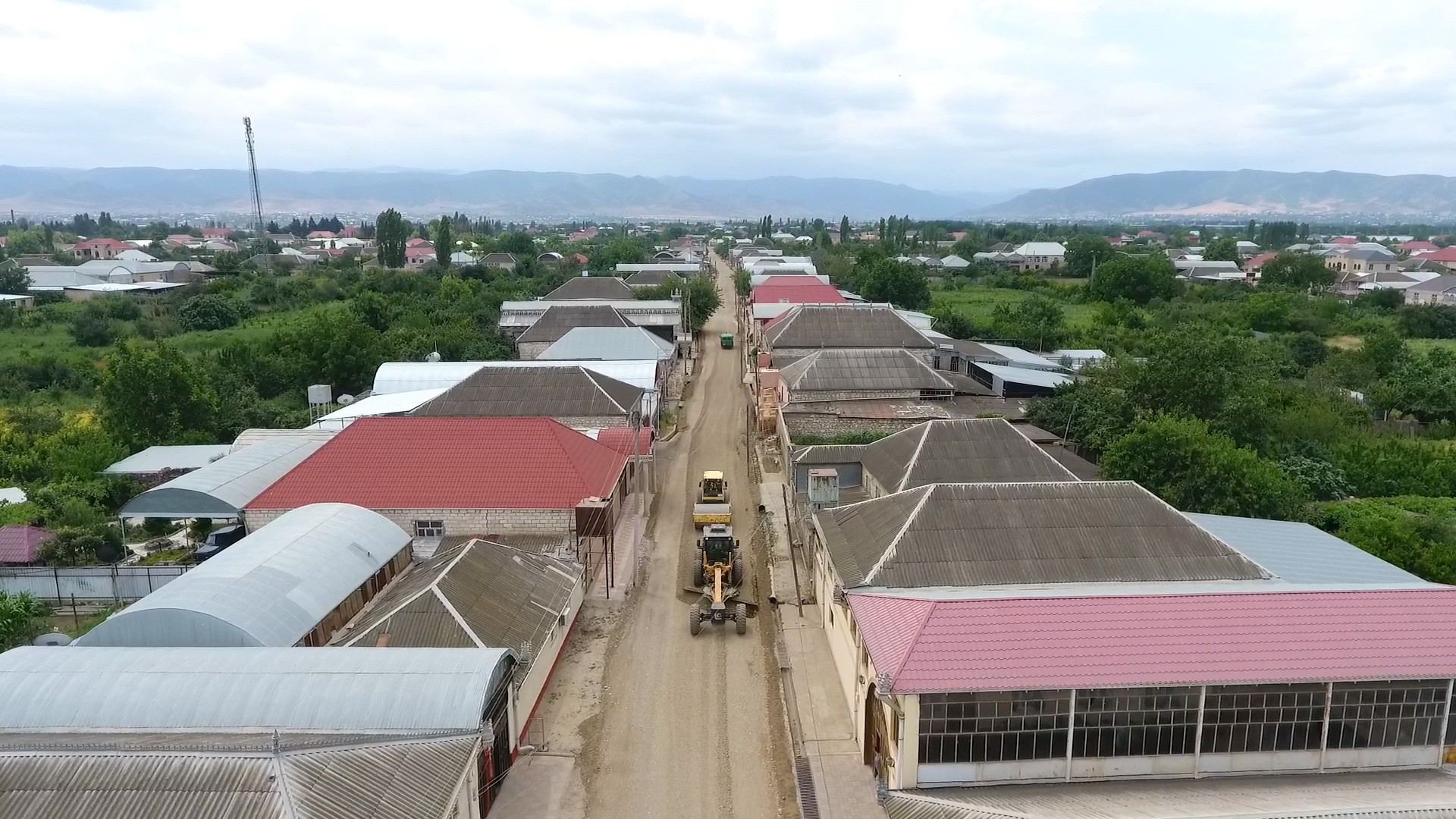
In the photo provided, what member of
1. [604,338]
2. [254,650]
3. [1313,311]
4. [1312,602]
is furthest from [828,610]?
[1313,311]

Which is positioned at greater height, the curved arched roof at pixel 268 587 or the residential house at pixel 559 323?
the residential house at pixel 559 323

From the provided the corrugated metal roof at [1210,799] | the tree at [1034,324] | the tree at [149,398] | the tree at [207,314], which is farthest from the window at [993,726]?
the tree at [207,314]

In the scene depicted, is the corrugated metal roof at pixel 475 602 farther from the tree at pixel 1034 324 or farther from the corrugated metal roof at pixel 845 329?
the tree at pixel 1034 324

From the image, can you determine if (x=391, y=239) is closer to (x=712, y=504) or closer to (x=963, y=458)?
(x=712, y=504)

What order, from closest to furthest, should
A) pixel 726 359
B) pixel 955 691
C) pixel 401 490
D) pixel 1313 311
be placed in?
pixel 955 691 < pixel 401 490 < pixel 726 359 < pixel 1313 311

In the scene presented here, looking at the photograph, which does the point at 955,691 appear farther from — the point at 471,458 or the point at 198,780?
the point at 471,458
